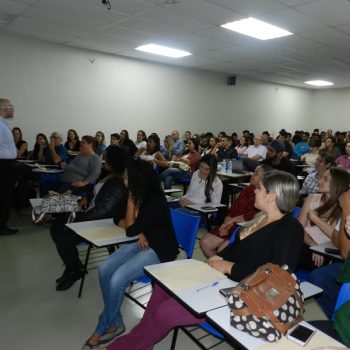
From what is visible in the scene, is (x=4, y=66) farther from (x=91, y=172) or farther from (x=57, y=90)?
(x=91, y=172)

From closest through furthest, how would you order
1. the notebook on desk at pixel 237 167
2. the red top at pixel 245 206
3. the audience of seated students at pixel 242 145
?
1. the red top at pixel 245 206
2. the notebook on desk at pixel 237 167
3. the audience of seated students at pixel 242 145

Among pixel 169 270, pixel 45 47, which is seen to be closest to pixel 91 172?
pixel 169 270

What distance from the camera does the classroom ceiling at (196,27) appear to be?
4535 millimetres

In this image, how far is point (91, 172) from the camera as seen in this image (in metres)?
4.44

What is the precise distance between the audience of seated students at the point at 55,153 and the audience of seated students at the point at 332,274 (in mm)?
4892

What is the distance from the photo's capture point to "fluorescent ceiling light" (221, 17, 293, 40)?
17.1ft

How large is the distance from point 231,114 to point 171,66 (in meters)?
2.82

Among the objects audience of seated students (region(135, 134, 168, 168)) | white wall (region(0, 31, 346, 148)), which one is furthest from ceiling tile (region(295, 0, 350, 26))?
white wall (region(0, 31, 346, 148))

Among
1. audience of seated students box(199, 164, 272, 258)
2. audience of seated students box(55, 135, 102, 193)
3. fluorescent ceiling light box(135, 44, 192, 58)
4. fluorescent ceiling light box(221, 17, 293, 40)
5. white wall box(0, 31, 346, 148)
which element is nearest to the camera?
audience of seated students box(199, 164, 272, 258)

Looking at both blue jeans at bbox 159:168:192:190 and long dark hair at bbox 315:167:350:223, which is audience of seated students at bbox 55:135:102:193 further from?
long dark hair at bbox 315:167:350:223

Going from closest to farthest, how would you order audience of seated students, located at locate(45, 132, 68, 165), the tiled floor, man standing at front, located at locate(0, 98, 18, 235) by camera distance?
the tiled floor
man standing at front, located at locate(0, 98, 18, 235)
audience of seated students, located at locate(45, 132, 68, 165)

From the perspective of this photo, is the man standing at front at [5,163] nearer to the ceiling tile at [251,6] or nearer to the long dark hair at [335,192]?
the ceiling tile at [251,6]

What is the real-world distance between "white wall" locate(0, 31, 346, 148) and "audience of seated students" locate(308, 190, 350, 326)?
6455 mm

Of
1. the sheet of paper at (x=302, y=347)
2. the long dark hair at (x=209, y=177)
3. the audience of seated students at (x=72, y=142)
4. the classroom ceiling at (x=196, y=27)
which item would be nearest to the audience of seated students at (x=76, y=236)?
the long dark hair at (x=209, y=177)
